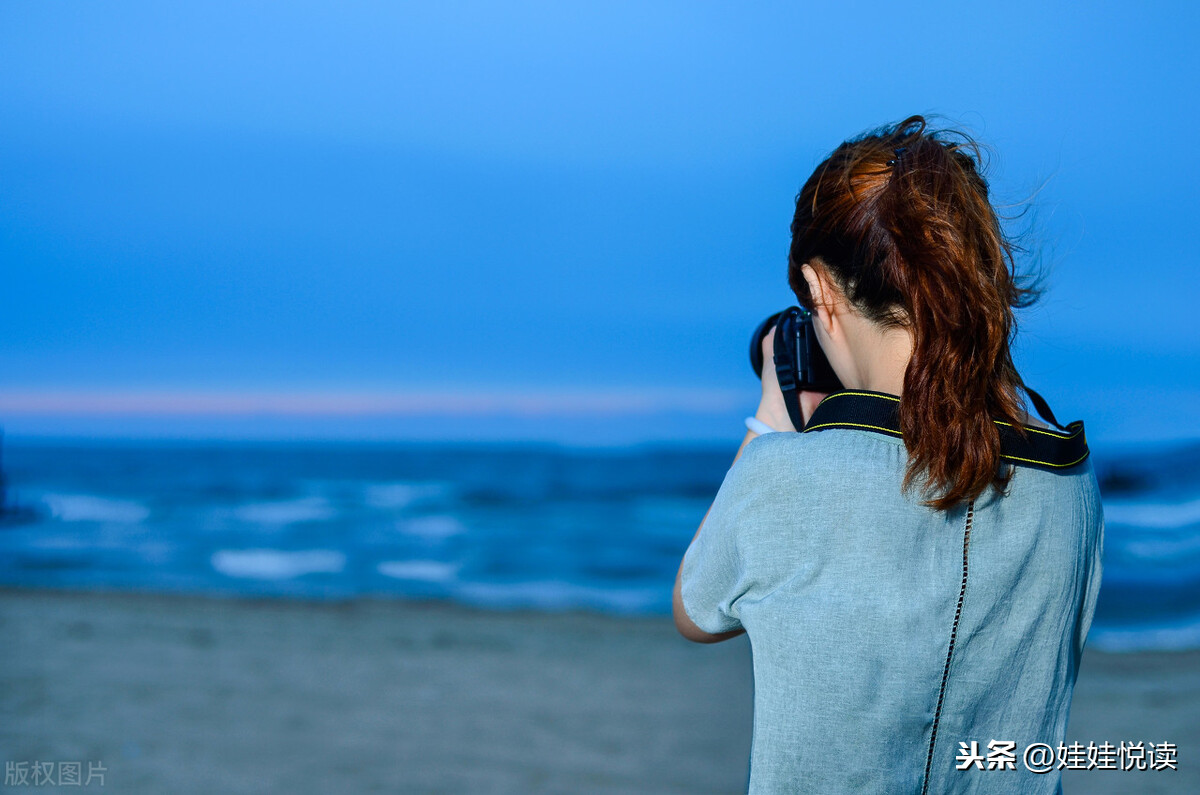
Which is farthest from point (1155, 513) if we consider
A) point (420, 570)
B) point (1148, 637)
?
point (420, 570)

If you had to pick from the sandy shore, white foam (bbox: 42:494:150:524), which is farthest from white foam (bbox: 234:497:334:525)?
the sandy shore

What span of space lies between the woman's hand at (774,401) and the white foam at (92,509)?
1051 cm

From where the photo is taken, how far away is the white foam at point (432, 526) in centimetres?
978

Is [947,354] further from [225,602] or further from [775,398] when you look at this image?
[225,602]

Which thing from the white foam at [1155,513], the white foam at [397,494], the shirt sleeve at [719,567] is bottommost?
the white foam at [1155,513]

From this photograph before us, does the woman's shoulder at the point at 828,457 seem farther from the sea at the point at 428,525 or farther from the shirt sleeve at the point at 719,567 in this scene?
the sea at the point at 428,525

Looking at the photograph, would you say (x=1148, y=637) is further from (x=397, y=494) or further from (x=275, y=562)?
(x=397, y=494)

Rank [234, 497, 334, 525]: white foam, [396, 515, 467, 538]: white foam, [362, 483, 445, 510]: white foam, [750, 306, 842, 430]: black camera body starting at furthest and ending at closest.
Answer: [362, 483, 445, 510]: white foam < [234, 497, 334, 525]: white foam < [396, 515, 467, 538]: white foam < [750, 306, 842, 430]: black camera body

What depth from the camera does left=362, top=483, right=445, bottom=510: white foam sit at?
1191cm

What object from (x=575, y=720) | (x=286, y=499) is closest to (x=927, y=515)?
(x=575, y=720)

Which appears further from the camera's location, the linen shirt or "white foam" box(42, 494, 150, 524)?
"white foam" box(42, 494, 150, 524)

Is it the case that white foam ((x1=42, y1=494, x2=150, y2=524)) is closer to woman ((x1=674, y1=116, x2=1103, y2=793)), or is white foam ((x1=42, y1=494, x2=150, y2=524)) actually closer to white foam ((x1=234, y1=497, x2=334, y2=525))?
white foam ((x1=234, y1=497, x2=334, y2=525))

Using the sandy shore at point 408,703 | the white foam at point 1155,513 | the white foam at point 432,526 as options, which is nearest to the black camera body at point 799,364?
the sandy shore at point 408,703

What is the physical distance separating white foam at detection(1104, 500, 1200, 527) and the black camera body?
8.17 metres
